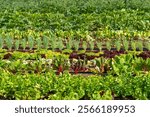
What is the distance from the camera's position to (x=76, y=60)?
36.1ft

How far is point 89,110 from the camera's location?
711 cm

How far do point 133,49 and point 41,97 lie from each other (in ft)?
13.8

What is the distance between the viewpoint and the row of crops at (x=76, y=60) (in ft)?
27.6

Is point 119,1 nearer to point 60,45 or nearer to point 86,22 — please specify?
point 86,22

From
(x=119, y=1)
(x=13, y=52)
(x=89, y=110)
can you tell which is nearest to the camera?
(x=89, y=110)

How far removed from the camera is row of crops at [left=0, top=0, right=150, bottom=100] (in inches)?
332

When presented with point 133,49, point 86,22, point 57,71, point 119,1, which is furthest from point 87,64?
point 119,1

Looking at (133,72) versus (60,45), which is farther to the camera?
(60,45)

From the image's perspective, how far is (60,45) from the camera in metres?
12.0

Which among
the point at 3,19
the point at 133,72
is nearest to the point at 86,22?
the point at 3,19

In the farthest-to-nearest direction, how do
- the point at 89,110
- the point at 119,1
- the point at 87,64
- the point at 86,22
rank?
1. the point at 119,1
2. the point at 86,22
3. the point at 87,64
4. the point at 89,110

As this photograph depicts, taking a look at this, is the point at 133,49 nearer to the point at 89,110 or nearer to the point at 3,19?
the point at 89,110

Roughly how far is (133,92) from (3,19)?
10143 mm

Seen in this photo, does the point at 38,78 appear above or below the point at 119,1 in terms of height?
below
